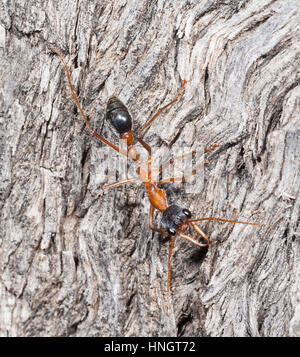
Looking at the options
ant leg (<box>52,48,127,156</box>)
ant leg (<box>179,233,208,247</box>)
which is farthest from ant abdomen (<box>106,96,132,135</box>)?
ant leg (<box>179,233,208,247</box>)

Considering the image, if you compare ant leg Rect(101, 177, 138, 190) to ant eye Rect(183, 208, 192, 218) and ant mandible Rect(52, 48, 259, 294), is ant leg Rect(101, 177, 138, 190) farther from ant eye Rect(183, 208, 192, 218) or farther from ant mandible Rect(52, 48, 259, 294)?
ant eye Rect(183, 208, 192, 218)

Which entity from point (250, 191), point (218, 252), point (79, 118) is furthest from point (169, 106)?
point (218, 252)

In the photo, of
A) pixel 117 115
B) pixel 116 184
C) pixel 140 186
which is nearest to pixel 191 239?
pixel 140 186

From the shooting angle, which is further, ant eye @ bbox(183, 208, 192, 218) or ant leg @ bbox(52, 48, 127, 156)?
ant leg @ bbox(52, 48, 127, 156)

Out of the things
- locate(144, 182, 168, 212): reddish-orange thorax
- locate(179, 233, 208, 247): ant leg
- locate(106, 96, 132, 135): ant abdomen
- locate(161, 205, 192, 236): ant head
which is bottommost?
locate(179, 233, 208, 247): ant leg

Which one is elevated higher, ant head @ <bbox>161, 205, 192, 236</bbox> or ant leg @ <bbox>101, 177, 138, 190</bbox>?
ant leg @ <bbox>101, 177, 138, 190</bbox>

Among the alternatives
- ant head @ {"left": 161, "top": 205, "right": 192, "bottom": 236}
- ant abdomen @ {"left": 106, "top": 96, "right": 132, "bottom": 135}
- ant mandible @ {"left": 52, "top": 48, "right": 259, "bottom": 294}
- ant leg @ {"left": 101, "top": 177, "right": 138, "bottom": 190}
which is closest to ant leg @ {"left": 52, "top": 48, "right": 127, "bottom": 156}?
ant mandible @ {"left": 52, "top": 48, "right": 259, "bottom": 294}

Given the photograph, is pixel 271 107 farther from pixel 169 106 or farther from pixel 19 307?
pixel 19 307
